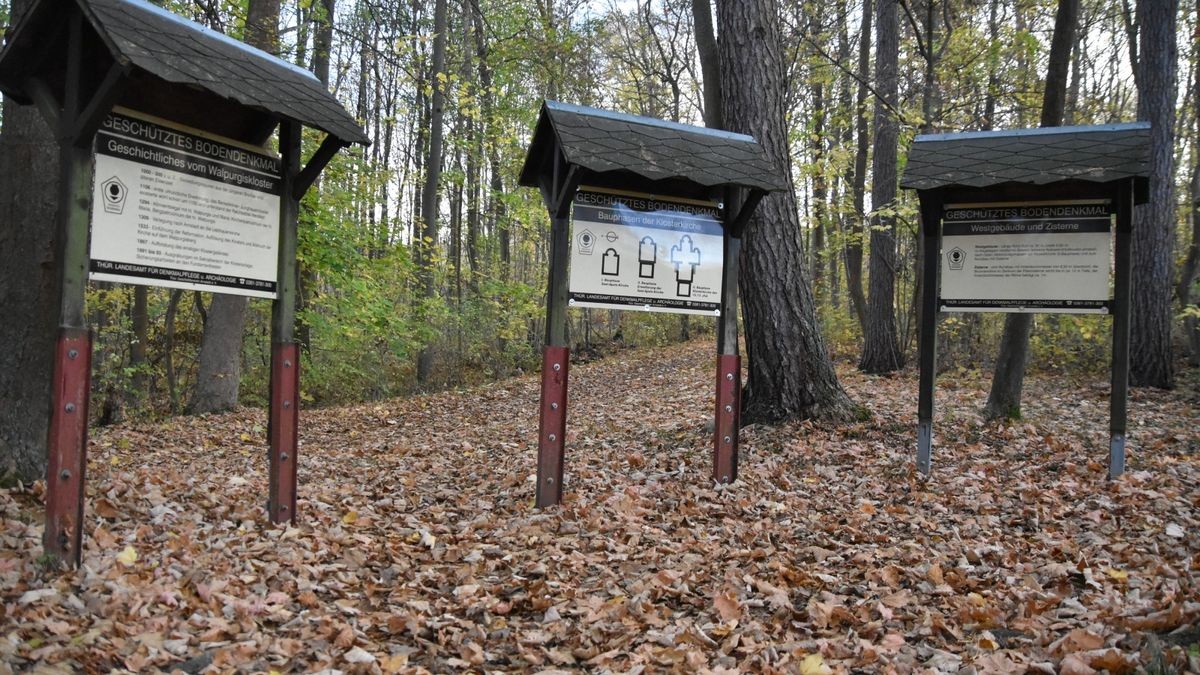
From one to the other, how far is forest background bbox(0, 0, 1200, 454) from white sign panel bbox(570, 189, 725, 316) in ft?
12.5

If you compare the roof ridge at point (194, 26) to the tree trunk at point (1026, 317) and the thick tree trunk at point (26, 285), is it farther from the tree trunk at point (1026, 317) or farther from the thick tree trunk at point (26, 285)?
the tree trunk at point (1026, 317)

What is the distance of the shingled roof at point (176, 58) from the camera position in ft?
13.0

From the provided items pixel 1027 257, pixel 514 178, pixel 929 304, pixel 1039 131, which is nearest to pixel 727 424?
pixel 929 304

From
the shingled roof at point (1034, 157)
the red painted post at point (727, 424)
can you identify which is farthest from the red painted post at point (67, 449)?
the shingled roof at point (1034, 157)

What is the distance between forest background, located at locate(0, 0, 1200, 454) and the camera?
1283 centimetres

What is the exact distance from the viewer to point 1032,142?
21.8 feet

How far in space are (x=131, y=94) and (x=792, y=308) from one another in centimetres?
648

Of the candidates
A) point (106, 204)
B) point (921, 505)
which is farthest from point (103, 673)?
point (921, 505)

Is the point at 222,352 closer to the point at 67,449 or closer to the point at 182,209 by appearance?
the point at 182,209

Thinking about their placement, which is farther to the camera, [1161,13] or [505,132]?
[505,132]

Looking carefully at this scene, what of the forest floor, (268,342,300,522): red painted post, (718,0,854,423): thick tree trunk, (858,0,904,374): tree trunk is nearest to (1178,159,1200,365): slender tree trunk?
(858,0,904,374): tree trunk

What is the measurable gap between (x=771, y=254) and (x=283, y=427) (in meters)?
5.45

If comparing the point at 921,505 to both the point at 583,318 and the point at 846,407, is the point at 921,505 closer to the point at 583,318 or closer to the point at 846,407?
the point at 846,407

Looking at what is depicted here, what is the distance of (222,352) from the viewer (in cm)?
1217
